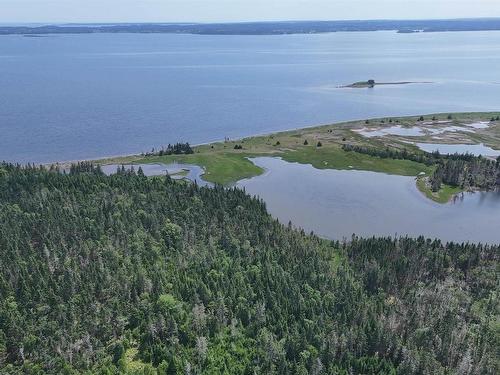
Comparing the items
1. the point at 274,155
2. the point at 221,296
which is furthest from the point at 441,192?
the point at 221,296

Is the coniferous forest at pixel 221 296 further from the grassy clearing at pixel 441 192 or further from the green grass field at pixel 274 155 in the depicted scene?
the green grass field at pixel 274 155

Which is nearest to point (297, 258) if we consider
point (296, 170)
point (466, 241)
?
point (466, 241)

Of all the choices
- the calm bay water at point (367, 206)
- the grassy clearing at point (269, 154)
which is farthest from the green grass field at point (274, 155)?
the calm bay water at point (367, 206)

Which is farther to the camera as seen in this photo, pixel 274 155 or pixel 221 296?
pixel 274 155

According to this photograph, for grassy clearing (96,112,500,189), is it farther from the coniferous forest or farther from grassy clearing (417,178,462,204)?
the coniferous forest

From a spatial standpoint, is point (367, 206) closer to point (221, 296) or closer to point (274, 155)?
point (274, 155)

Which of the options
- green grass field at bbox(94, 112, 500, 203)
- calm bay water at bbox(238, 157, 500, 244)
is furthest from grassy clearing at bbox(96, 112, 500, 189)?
calm bay water at bbox(238, 157, 500, 244)

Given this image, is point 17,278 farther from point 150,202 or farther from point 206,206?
point 206,206
